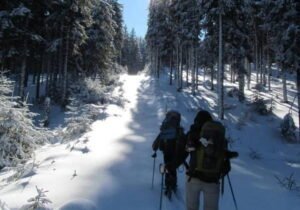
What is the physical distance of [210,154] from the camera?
595 cm

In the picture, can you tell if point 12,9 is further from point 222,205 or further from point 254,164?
point 222,205

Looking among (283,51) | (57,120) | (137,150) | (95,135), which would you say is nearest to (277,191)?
(137,150)

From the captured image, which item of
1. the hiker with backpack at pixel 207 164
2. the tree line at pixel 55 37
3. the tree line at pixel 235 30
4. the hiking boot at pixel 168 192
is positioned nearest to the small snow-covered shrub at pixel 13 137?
the hiking boot at pixel 168 192

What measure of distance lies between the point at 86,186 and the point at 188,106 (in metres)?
20.8

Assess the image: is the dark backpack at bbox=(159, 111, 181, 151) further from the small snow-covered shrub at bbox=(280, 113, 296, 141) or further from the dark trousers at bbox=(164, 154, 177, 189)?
the small snow-covered shrub at bbox=(280, 113, 296, 141)

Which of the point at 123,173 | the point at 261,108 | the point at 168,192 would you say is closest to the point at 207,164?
the point at 168,192

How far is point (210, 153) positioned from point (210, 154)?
21 mm

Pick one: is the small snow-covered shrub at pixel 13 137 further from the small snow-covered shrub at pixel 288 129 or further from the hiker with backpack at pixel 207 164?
the small snow-covered shrub at pixel 288 129

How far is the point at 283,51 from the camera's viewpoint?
21.5 metres

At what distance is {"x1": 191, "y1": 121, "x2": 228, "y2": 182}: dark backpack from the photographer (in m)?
5.94

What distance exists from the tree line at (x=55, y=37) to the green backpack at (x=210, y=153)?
17343 millimetres

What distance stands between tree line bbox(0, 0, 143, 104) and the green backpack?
1734cm

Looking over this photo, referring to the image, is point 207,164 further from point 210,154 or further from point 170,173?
point 170,173

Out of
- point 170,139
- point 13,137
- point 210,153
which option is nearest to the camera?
point 210,153
